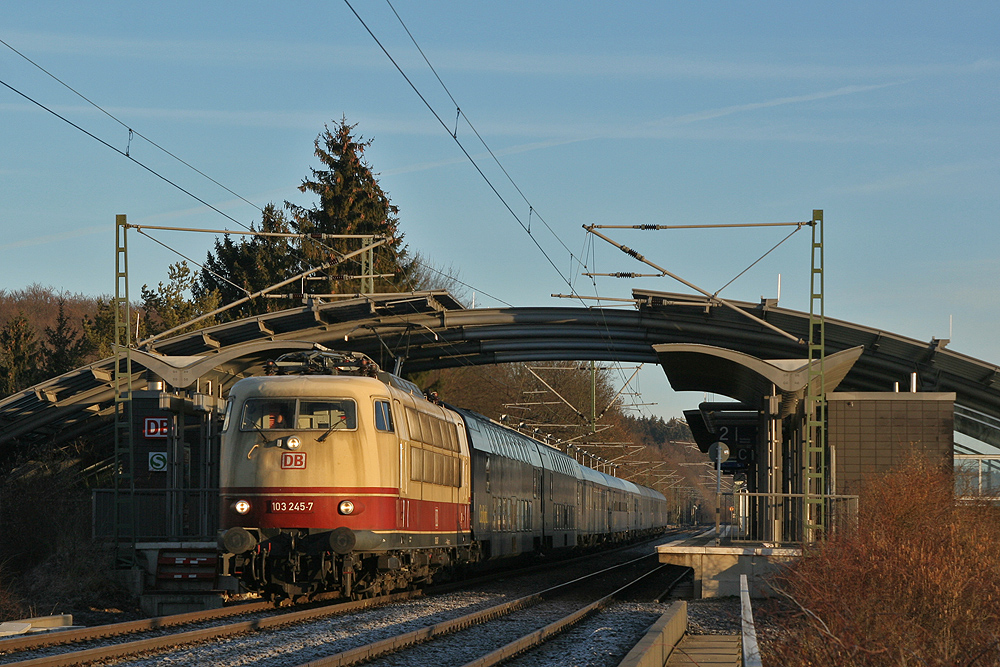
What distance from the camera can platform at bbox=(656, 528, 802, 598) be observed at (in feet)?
63.1

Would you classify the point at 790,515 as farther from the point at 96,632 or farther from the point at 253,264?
the point at 253,264

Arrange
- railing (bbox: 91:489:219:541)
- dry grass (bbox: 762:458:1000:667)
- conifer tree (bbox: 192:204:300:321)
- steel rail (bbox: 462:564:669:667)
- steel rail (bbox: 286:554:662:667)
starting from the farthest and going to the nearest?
conifer tree (bbox: 192:204:300:321)
railing (bbox: 91:489:219:541)
steel rail (bbox: 462:564:669:667)
steel rail (bbox: 286:554:662:667)
dry grass (bbox: 762:458:1000:667)

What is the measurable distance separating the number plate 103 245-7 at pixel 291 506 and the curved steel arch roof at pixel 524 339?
10722mm

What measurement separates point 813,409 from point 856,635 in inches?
484

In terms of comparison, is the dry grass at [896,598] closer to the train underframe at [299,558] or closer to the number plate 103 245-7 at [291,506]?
the train underframe at [299,558]

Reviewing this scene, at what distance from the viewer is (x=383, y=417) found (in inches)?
660

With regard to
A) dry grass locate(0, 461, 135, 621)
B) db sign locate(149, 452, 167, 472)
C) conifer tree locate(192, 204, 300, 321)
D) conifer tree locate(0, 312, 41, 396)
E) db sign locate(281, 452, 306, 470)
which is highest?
conifer tree locate(192, 204, 300, 321)

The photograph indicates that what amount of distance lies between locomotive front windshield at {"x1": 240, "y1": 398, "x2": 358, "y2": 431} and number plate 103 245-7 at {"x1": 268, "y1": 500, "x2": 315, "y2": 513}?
1.06 meters

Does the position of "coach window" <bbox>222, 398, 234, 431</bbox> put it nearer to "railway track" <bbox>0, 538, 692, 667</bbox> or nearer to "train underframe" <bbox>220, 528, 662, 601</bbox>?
"train underframe" <bbox>220, 528, 662, 601</bbox>

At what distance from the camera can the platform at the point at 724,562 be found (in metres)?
19.2

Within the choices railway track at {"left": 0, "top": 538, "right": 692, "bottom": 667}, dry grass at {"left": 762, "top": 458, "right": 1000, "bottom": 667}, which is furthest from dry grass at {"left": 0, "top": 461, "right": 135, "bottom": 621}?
dry grass at {"left": 762, "top": 458, "right": 1000, "bottom": 667}

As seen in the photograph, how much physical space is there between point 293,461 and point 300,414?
72 cm

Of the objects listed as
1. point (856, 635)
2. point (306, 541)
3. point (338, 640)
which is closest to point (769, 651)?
point (856, 635)

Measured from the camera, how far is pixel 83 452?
34.3 metres
